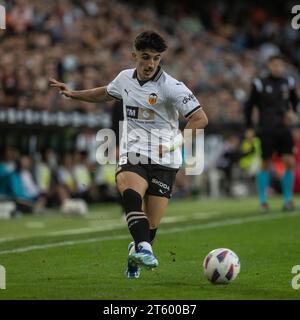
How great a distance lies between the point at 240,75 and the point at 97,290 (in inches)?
892

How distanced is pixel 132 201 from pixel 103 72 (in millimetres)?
14967

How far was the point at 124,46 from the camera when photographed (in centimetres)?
2602

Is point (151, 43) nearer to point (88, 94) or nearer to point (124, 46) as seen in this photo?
point (88, 94)

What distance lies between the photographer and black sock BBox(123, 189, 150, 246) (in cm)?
848

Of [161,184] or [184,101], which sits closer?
[184,101]

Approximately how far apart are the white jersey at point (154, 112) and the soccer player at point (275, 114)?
309 inches

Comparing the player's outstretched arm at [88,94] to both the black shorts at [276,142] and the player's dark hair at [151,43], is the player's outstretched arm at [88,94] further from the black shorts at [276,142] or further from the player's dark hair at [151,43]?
the black shorts at [276,142]

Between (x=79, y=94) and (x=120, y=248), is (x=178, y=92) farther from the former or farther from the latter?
(x=120, y=248)

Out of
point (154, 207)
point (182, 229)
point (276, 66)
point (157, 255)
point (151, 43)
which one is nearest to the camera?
point (151, 43)

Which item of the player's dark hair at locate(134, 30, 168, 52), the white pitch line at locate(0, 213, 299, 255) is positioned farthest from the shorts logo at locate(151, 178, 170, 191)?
the white pitch line at locate(0, 213, 299, 255)

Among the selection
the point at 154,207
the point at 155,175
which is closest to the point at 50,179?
the point at 154,207

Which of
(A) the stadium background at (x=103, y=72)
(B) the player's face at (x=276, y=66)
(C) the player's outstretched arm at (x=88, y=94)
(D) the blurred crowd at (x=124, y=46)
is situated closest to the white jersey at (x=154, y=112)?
(C) the player's outstretched arm at (x=88, y=94)

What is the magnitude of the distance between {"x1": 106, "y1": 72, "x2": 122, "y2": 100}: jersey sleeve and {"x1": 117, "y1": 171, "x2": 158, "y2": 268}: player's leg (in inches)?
34.3

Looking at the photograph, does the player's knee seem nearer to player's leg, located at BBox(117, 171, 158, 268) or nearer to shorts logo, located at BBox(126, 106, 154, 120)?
player's leg, located at BBox(117, 171, 158, 268)
